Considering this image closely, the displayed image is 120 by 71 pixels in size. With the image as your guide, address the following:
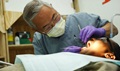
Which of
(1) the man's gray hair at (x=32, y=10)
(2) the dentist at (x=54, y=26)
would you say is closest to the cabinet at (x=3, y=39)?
(2) the dentist at (x=54, y=26)

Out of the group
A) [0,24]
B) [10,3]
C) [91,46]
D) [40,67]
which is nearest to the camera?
[40,67]

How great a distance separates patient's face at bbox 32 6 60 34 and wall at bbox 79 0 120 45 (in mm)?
881

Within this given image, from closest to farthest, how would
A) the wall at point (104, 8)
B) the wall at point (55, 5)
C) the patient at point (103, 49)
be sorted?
the patient at point (103, 49)
the wall at point (104, 8)
the wall at point (55, 5)

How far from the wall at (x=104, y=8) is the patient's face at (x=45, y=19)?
0.88m

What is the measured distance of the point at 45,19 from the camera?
150 centimetres

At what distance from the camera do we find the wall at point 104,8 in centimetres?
215

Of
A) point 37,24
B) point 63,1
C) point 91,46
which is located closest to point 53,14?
point 37,24

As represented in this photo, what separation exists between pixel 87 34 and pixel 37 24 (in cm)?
50

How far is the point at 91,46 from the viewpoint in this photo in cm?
109

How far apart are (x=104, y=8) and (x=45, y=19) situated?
107cm

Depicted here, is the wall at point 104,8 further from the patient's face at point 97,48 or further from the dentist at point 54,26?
the patient's face at point 97,48

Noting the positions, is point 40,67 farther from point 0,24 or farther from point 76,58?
point 0,24

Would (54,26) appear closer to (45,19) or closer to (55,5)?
(45,19)

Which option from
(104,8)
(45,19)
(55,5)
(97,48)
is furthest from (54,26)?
(55,5)
